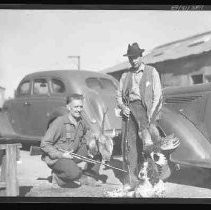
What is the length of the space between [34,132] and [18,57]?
37.6 inches

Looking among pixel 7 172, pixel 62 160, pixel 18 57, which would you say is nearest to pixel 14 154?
→ pixel 7 172

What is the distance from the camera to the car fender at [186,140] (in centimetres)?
362

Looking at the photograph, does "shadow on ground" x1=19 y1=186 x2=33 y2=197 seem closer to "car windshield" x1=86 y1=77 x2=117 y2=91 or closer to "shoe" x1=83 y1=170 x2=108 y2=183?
"shoe" x1=83 y1=170 x2=108 y2=183

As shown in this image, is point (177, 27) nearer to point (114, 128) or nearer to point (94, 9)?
point (94, 9)

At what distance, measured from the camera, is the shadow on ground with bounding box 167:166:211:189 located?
13.0 feet

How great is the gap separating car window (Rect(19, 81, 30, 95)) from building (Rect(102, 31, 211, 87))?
100cm

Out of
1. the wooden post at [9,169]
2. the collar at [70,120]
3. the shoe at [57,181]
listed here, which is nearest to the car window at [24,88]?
the collar at [70,120]

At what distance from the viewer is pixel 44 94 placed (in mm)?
4750

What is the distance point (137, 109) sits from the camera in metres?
3.97

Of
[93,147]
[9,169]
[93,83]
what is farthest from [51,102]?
[9,169]

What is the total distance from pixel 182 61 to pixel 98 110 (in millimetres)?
1561

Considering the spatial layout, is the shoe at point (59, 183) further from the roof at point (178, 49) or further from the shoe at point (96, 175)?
the roof at point (178, 49)

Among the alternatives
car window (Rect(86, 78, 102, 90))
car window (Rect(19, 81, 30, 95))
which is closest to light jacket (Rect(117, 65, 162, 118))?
car window (Rect(86, 78, 102, 90))

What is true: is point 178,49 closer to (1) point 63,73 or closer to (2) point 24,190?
(1) point 63,73
